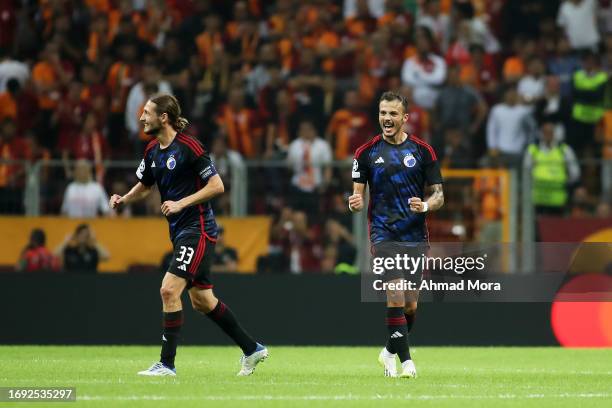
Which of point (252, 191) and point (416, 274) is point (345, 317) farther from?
point (416, 274)

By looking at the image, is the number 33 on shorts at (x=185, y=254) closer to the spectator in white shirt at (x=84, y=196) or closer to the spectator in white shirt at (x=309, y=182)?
the spectator in white shirt at (x=309, y=182)

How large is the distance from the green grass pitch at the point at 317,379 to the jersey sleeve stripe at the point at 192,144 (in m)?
1.92

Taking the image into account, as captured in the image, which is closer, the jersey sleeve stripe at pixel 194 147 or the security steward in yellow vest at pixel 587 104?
the jersey sleeve stripe at pixel 194 147

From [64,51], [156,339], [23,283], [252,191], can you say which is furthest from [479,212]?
[64,51]

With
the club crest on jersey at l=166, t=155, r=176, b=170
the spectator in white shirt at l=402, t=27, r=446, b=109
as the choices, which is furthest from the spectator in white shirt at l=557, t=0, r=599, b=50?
the club crest on jersey at l=166, t=155, r=176, b=170

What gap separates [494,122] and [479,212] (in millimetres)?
2815

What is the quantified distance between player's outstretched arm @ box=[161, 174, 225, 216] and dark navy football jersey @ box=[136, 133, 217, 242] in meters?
0.09

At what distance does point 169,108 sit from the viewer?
38.0 ft

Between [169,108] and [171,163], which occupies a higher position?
[169,108]

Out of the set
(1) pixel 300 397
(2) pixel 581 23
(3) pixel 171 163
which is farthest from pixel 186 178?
(2) pixel 581 23

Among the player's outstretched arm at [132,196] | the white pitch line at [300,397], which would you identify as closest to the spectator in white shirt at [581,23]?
the player's outstretched arm at [132,196]

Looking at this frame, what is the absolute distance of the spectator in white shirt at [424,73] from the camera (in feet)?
72.0

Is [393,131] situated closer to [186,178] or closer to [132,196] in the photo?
[186,178]

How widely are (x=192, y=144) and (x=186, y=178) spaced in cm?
29
